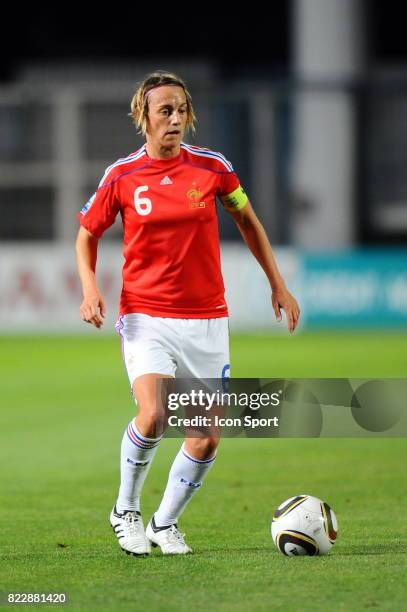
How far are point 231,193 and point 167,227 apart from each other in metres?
0.40

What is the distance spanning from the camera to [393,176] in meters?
23.4

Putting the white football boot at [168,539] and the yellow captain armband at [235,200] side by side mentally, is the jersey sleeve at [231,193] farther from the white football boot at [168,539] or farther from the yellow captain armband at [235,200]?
the white football boot at [168,539]

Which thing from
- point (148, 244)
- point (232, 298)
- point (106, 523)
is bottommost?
point (232, 298)

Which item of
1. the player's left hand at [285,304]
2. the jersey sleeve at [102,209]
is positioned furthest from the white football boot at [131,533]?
the jersey sleeve at [102,209]

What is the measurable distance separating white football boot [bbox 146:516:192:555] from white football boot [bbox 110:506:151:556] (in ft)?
0.23

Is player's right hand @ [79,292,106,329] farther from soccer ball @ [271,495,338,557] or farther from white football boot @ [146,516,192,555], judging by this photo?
soccer ball @ [271,495,338,557]

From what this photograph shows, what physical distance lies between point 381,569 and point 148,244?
1.82 meters

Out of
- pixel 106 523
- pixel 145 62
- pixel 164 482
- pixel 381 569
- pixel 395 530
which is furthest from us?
pixel 145 62

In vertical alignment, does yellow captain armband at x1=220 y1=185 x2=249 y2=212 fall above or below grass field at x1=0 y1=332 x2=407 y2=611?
above

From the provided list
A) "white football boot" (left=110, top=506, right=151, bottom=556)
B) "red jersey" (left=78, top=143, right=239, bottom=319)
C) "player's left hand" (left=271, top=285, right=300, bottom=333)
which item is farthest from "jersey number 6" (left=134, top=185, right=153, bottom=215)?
"white football boot" (left=110, top=506, right=151, bottom=556)

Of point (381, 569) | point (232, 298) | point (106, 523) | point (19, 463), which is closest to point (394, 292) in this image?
point (232, 298)

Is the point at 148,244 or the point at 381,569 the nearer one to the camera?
the point at 381,569

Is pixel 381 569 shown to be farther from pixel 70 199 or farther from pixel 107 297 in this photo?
pixel 70 199

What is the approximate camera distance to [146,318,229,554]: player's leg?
6320 millimetres
